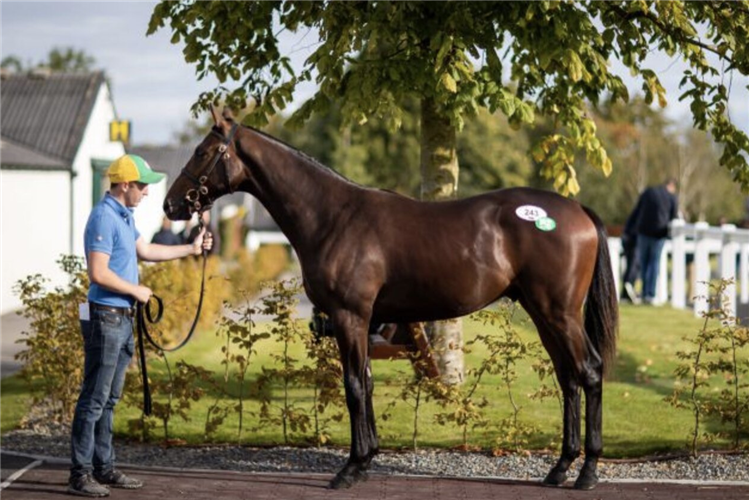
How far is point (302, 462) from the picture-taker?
30.5 ft

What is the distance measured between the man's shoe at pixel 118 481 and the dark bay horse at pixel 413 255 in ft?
4.22

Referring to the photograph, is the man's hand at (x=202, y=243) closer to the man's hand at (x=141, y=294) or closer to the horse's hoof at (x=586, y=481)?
the man's hand at (x=141, y=294)

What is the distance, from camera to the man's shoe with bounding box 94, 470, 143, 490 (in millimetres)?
8109

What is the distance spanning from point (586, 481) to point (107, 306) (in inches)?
127

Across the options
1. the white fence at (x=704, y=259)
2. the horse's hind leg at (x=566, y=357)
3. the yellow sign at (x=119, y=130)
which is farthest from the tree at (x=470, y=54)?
the yellow sign at (x=119, y=130)

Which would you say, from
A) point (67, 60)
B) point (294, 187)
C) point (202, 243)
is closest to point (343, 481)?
point (202, 243)

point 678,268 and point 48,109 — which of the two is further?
point 48,109

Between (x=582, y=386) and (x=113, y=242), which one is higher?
(x=113, y=242)

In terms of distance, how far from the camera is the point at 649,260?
2252 centimetres

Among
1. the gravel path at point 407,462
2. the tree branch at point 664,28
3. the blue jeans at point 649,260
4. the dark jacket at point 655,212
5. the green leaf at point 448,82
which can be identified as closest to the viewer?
the gravel path at point 407,462

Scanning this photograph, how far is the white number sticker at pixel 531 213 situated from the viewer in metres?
8.14

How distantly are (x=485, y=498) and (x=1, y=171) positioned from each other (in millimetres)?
17531

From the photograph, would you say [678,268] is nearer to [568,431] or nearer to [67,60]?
[568,431]

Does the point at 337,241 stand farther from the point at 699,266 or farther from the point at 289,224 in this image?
the point at 699,266
